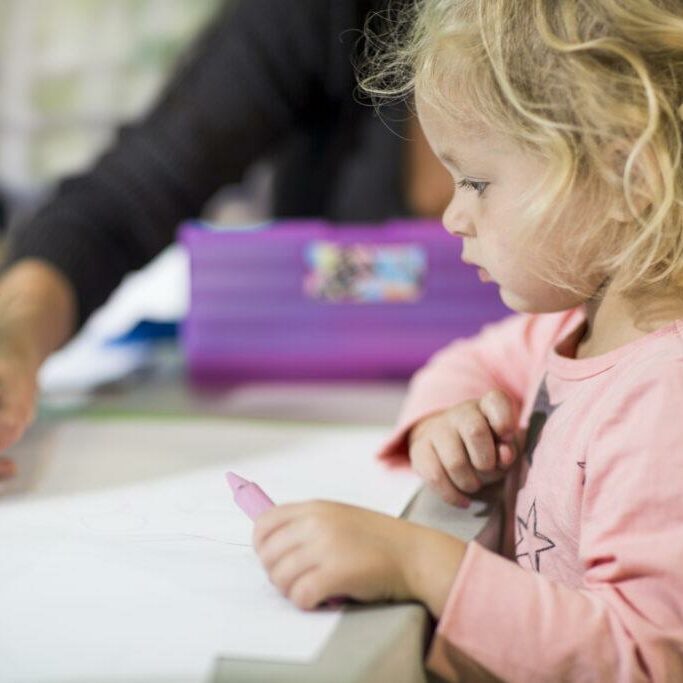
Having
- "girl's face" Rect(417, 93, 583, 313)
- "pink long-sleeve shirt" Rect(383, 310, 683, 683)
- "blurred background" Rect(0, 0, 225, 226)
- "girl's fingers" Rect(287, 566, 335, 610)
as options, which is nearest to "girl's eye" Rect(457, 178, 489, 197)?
"girl's face" Rect(417, 93, 583, 313)

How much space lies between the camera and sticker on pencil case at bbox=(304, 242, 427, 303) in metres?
0.94

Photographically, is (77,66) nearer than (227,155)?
No

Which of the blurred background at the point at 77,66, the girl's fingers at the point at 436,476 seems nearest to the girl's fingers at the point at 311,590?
the girl's fingers at the point at 436,476

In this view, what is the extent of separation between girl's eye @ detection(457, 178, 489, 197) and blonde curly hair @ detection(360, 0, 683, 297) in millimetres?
32

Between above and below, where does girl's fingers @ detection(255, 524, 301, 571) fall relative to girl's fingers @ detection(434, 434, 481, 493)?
above

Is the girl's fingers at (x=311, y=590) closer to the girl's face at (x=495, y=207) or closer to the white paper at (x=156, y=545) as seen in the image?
the white paper at (x=156, y=545)

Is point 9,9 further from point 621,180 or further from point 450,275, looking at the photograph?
point 621,180

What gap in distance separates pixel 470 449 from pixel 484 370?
0.15 meters

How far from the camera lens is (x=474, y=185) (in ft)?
1.78

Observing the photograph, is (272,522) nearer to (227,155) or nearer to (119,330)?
(227,155)

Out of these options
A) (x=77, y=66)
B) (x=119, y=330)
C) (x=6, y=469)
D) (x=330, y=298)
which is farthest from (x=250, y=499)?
(x=77, y=66)

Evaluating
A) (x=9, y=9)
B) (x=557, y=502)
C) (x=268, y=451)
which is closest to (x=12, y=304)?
(x=268, y=451)

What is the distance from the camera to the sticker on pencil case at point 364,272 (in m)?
0.94

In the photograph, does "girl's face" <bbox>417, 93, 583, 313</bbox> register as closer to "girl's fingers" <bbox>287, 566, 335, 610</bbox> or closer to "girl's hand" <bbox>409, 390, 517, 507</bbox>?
"girl's hand" <bbox>409, 390, 517, 507</bbox>
